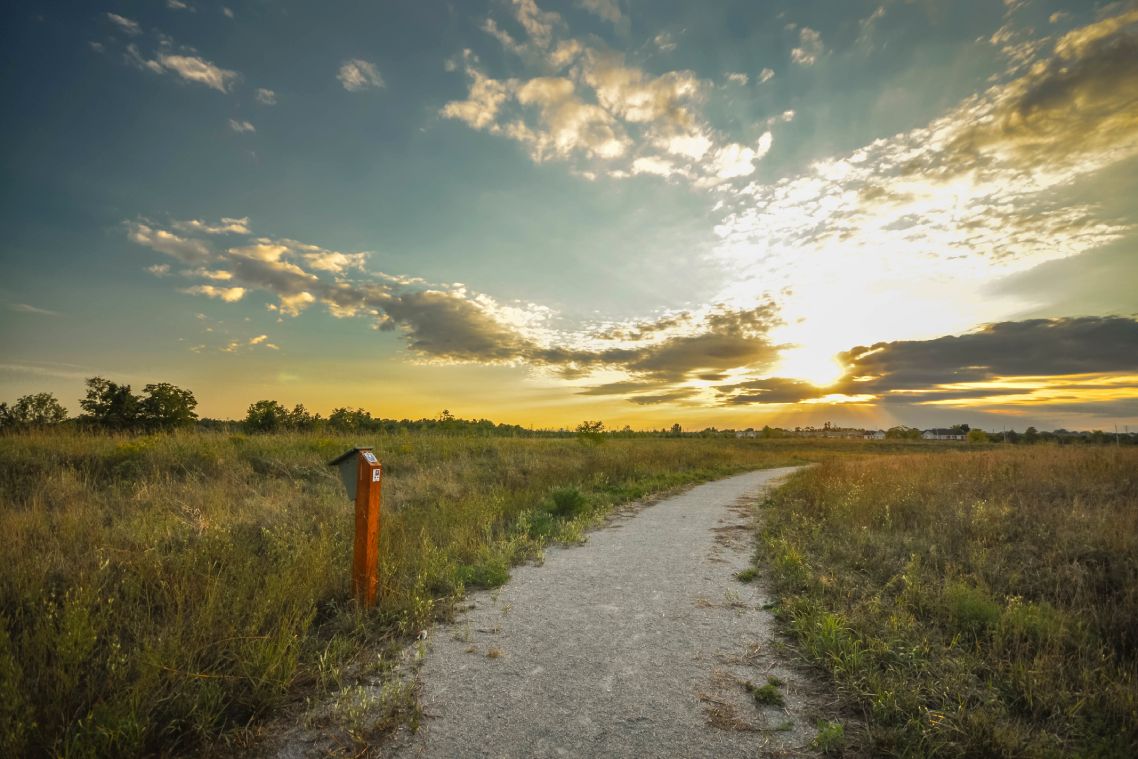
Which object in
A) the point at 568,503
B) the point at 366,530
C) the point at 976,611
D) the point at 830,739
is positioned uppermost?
the point at 366,530

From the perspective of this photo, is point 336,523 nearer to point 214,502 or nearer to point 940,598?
point 214,502

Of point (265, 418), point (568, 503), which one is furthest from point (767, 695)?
point (265, 418)

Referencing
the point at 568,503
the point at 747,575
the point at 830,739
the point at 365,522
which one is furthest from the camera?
the point at 568,503

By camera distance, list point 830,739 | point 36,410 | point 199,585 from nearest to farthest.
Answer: point 830,739 < point 199,585 < point 36,410

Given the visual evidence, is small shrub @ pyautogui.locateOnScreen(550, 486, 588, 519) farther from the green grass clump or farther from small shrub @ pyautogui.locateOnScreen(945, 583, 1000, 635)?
the green grass clump

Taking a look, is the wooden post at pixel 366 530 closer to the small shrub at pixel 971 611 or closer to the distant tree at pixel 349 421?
the small shrub at pixel 971 611

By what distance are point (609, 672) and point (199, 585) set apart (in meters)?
4.10

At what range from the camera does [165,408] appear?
80.1 ft

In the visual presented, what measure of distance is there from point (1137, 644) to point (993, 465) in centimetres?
1160

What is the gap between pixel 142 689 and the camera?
11.0 ft

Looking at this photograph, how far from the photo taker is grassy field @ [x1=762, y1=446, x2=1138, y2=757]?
3.53 m

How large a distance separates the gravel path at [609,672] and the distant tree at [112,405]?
25300 mm

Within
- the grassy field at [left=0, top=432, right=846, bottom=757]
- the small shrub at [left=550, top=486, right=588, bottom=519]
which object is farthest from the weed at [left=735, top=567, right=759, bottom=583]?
the small shrub at [left=550, top=486, right=588, bottom=519]

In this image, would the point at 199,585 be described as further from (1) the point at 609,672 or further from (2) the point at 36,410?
(2) the point at 36,410
